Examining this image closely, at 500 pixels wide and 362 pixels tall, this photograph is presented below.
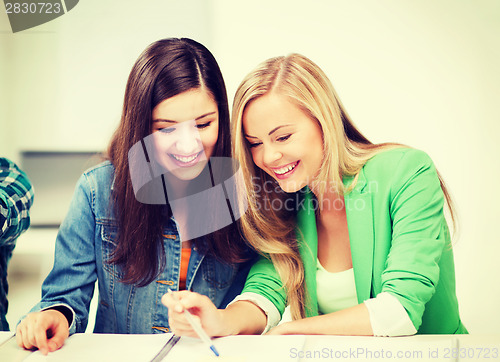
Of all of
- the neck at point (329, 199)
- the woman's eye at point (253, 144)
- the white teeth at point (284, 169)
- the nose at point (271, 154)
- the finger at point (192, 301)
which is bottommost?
the finger at point (192, 301)

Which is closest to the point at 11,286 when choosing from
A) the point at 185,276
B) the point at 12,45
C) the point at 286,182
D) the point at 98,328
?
the point at 98,328

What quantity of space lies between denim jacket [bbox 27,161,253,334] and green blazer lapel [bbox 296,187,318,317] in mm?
137

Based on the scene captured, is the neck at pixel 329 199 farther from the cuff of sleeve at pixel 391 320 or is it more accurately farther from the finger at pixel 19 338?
the finger at pixel 19 338

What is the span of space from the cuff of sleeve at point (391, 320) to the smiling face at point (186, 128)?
0.45 metres

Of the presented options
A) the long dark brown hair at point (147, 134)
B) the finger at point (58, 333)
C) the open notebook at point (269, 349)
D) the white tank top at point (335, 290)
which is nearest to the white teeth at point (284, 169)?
the long dark brown hair at point (147, 134)

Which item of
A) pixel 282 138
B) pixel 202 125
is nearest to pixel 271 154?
pixel 282 138

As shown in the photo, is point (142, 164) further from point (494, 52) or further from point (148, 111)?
point (494, 52)

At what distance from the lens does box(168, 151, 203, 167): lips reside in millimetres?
1019

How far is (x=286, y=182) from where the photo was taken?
102 centimetres

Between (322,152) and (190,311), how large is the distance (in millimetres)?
416

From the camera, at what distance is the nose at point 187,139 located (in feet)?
3.24

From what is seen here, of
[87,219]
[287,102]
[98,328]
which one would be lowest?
[98,328]

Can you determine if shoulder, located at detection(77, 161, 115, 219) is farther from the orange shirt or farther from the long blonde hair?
the long blonde hair

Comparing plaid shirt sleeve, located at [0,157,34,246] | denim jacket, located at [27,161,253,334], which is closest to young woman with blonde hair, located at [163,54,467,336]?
denim jacket, located at [27,161,253,334]
